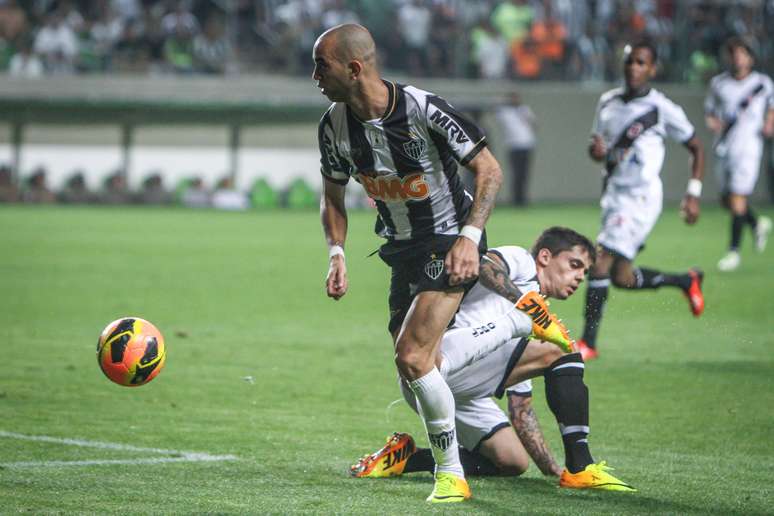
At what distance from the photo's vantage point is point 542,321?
607cm

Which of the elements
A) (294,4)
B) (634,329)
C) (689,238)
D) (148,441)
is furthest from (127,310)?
(294,4)

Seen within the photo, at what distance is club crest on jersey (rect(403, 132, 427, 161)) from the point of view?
6.06m

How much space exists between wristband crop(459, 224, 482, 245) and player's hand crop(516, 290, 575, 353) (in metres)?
0.42

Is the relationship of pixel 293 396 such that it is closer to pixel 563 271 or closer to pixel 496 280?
pixel 563 271

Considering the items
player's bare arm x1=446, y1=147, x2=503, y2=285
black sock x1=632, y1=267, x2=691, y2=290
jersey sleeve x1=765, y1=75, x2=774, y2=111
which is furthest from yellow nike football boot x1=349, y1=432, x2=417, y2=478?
jersey sleeve x1=765, y1=75, x2=774, y2=111

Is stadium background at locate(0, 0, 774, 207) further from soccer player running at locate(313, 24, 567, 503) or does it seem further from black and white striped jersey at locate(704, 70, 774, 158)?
soccer player running at locate(313, 24, 567, 503)

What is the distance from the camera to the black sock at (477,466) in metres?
6.59

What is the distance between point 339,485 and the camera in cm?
623

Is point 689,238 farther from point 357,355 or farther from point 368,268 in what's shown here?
point 357,355

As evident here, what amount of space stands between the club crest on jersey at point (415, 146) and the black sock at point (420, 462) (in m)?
1.55

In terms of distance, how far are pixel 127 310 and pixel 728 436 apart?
7522 millimetres

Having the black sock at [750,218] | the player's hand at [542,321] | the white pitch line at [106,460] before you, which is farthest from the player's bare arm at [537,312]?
the black sock at [750,218]

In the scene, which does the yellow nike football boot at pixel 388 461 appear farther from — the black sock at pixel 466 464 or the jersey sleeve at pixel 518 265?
the jersey sleeve at pixel 518 265

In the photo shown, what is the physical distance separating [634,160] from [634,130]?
25 centimetres
